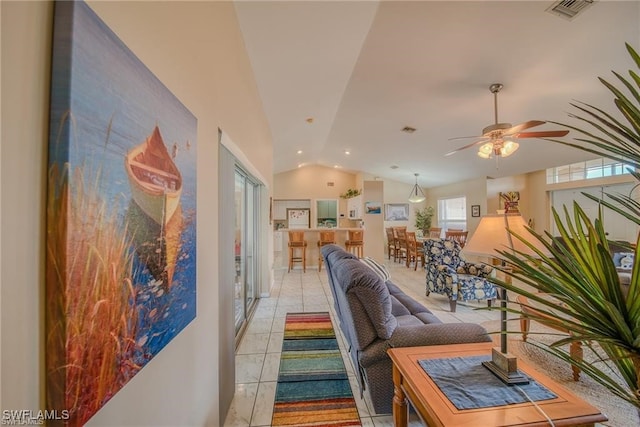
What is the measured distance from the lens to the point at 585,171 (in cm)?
603

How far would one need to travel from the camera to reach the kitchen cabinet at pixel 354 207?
786 centimetres

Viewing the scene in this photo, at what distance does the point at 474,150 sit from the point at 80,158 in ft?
21.2

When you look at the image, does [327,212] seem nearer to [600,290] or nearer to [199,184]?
[199,184]

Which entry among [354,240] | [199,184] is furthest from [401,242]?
[199,184]

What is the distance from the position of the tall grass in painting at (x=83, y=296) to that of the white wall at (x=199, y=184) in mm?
26

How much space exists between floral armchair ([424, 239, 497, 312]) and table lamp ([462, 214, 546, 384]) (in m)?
2.42

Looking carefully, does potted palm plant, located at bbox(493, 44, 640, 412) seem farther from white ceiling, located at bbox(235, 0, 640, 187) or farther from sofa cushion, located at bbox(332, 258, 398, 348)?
white ceiling, located at bbox(235, 0, 640, 187)

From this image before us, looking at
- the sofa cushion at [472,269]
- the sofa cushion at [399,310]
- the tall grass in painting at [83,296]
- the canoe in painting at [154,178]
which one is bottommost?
the sofa cushion at [399,310]

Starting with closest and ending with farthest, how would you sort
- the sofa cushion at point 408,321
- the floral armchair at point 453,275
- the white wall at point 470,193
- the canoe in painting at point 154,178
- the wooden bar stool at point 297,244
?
the canoe in painting at point 154,178 < the sofa cushion at point 408,321 < the floral armchair at point 453,275 < the wooden bar stool at point 297,244 < the white wall at point 470,193

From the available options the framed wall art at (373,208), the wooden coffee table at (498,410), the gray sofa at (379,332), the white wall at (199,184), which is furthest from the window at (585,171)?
the white wall at (199,184)

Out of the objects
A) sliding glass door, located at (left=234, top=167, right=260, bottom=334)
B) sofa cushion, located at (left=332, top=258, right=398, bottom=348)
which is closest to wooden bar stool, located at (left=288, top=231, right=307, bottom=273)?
sliding glass door, located at (left=234, top=167, right=260, bottom=334)

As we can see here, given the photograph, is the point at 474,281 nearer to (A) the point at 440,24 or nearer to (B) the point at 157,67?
(A) the point at 440,24

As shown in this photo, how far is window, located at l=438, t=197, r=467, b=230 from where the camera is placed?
821 centimetres

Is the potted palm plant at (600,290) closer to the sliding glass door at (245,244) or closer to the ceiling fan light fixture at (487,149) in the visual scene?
the sliding glass door at (245,244)
